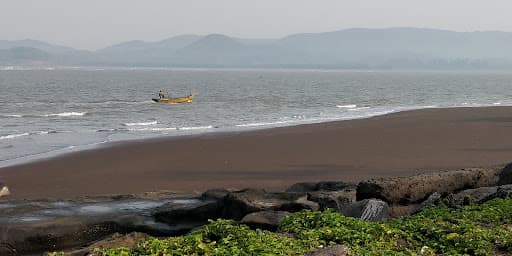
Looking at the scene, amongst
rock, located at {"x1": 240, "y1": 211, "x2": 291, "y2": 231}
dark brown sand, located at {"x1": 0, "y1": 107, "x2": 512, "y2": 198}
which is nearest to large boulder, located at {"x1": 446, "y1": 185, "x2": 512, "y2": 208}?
rock, located at {"x1": 240, "y1": 211, "x2": 291, "y2": 231}

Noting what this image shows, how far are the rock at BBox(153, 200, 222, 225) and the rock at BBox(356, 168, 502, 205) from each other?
290cm

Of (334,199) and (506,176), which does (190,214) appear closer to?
(334,199)

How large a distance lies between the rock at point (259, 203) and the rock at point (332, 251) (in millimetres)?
4041

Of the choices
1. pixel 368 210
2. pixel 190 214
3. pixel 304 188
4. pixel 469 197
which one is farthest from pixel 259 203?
pixel 469 197

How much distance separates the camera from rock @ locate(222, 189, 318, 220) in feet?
38.4

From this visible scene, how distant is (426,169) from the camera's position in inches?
805

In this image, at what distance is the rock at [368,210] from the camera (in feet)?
32.2

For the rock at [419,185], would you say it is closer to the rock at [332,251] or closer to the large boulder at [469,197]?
the large boulder at [469,197]

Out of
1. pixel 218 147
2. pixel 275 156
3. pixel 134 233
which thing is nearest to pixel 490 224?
pixel 134 233

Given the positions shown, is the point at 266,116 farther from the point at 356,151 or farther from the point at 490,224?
the point at 490,224

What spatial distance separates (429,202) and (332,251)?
4.20 metres

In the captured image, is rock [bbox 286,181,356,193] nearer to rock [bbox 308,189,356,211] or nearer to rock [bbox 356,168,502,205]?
rock [bbox 308,189,356,211]

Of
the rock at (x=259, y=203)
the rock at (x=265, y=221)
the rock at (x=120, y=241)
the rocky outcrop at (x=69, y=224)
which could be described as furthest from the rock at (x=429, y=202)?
the rock at (x=120, y=241)

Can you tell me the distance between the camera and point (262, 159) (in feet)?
77.2
